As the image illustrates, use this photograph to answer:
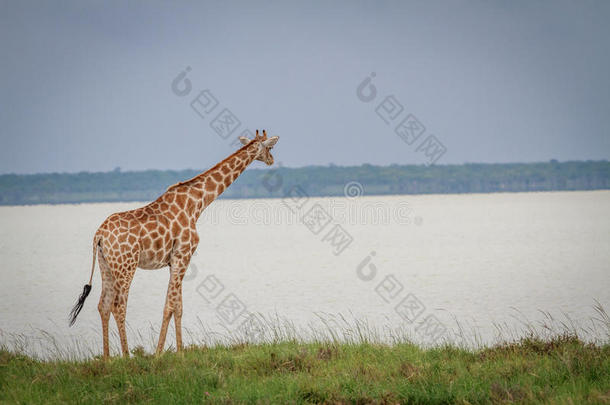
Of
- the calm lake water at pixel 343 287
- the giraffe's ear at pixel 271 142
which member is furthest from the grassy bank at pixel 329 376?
the giraffe's ear at pixel 271 142

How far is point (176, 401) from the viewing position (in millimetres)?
7844

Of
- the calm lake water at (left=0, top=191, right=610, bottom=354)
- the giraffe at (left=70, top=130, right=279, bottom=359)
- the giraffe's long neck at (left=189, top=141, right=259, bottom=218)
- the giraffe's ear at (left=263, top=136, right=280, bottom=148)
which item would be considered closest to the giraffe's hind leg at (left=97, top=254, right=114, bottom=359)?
the giraffe at (left=70, top=130, right=279, bottom=359)

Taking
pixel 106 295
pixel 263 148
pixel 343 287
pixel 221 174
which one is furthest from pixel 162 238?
pixel 343 287

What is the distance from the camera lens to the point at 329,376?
8500 mm

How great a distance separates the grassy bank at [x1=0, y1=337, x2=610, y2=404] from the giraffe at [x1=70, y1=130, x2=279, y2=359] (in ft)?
2.43

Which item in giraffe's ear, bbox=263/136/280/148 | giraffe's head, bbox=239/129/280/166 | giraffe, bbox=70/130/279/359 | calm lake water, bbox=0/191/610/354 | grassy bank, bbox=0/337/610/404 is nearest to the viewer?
grassy bank, bbox=0/337/610/404

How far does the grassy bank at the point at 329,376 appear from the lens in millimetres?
7801

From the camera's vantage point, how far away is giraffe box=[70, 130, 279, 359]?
355 inches

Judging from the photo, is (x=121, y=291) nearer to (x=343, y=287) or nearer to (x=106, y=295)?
(x=106, y=295)

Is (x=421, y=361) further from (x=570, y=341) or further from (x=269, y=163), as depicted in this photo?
(x=269, y=163)

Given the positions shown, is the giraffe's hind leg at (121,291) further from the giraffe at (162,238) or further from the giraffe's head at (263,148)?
the giraffe's head at (263,148)

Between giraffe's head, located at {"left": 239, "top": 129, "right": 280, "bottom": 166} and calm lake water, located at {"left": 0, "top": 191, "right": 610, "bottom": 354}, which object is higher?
giraffe's head, located at {"left": 239, "top": 129, "right": 280, "bottom": 166}

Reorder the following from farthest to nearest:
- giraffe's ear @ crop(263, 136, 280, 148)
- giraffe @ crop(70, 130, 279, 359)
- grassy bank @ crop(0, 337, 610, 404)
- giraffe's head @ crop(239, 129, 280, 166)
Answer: giraffe's head @ crop(239, 129, 280, 166), giraffe's ear @ crop(263, 136, 280, 148), giraffe @ crop(70, 130, 279, 359), grassy bank @ crop(0, 337, 610, 404)

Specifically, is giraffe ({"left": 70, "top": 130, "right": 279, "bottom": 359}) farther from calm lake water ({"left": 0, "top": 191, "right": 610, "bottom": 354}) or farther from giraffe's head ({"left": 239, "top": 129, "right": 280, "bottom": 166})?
calm lake water ({"left": 0, "top": 191, "right": 610, "bottom": 354})
